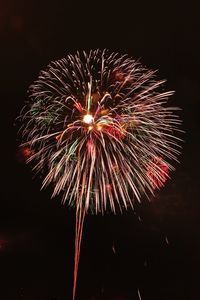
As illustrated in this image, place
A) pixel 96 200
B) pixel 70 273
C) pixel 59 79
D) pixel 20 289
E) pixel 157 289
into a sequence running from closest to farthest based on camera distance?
pixel 96 200, pixel 59 79, pixel 20 289, pixel 70 273, pixel 157 289

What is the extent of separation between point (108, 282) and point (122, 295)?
2881mm

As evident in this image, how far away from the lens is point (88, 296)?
179 feet

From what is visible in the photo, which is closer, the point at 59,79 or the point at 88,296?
the point at 59,79

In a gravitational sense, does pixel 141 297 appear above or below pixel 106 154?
above

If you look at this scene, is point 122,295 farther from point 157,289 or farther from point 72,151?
point 72,151

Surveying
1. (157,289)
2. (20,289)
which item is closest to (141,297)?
(157,289)

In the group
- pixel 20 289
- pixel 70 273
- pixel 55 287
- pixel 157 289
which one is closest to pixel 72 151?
pixel 20 289

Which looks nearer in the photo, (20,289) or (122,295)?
(20,289)

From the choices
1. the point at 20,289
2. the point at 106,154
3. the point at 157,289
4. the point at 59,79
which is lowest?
the point at 106,154

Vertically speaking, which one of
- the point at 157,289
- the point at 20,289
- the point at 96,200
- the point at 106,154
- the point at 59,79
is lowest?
the point at 96,200

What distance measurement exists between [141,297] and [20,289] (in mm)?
20109

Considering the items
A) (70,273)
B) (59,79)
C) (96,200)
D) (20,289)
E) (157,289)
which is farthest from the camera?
(157,289)

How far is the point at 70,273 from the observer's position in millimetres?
58562

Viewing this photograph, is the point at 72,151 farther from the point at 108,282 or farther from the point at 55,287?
the point at 108,282
